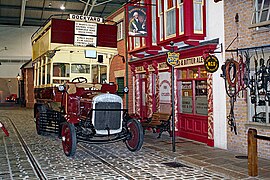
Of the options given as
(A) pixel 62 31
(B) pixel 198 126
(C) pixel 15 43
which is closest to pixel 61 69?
(A) pixel 62 31

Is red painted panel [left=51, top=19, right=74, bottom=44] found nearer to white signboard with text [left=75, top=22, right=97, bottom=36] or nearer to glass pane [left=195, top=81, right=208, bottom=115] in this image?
white signboard with text [left=75, top=22, right=97, bottom=36]

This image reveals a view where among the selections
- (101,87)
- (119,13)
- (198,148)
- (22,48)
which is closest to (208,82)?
(198,148)

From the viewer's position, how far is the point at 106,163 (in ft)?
23.4

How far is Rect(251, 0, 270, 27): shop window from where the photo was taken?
745 centimetres

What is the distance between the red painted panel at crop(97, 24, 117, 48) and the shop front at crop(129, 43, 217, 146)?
5.57ft

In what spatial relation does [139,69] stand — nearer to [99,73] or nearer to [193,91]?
[99,73]

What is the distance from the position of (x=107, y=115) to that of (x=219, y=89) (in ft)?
10.1

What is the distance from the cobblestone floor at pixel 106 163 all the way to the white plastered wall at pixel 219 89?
72 centimetres

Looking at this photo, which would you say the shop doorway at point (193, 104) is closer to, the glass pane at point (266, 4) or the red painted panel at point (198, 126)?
the red painted panel at point (198, 126)

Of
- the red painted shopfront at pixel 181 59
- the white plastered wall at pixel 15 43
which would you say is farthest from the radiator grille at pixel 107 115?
the white plastered wall at pixel 15 43

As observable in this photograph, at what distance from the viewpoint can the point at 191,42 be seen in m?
9.31

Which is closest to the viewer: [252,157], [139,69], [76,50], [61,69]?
[252,157]

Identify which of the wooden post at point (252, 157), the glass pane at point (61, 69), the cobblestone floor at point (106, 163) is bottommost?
the cobblestone floor at point (106, 163)

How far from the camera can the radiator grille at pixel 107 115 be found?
796 centimetres
